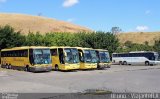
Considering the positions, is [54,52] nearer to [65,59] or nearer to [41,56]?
[65,59]

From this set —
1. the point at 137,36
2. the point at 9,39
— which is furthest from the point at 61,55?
the point at 137,36

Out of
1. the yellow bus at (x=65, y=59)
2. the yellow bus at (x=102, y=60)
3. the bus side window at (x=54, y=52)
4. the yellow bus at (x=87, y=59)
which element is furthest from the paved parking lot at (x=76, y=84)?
the yellow bus at (x=102, y=60)

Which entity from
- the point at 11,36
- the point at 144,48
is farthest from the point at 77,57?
the point at 144,48

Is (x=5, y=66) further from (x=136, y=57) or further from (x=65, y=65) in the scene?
(x=136, y=57)

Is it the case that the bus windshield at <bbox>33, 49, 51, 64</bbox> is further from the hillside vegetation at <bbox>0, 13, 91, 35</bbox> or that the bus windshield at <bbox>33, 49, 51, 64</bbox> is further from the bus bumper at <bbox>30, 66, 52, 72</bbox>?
the hillside vegetation at <bbox>0, 13, 91, 35</bbox>

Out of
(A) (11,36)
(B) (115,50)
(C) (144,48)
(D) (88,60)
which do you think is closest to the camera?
(D) (88,60)

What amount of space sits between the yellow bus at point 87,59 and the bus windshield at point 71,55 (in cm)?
232

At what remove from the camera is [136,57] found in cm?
6506

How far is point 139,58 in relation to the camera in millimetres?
64562

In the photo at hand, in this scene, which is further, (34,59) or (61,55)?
(61,55)

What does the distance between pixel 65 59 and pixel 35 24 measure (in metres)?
88.2

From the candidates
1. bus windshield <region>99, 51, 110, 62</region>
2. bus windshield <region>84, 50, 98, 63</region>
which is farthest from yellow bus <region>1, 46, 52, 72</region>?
bus windshield <region>99, 51, 110, 62</region>

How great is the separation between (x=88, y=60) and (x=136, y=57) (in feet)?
69.4

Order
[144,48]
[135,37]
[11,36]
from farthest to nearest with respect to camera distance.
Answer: [135,37] < [144,48] < [11,36]
